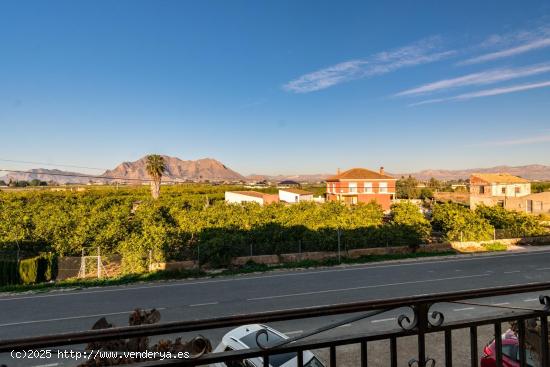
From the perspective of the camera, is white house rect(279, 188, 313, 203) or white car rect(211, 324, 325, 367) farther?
white house rect(279, 188, 313, 203)

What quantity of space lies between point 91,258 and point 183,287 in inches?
250

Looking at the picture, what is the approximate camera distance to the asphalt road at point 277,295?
12110mm

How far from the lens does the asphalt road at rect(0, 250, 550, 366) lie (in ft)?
39.7

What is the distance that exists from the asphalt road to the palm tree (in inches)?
1397

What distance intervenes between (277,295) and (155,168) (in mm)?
40342

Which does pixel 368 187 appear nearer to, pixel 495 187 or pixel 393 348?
pixel 495 187

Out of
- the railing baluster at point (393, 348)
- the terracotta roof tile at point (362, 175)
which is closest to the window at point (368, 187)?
the terracotta roof tile at point (362, 175)

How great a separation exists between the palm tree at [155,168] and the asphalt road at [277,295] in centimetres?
3549

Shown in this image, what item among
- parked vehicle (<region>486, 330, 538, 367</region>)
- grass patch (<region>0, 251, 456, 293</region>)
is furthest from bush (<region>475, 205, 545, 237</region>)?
parked vehicle (<region>486, 330, 538, 367</region>)

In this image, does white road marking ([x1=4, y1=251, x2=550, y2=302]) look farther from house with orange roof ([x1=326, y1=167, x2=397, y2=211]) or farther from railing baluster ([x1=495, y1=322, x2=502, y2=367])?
house with orange roof ([x1=326, y1=167, x2=397, y2=211])

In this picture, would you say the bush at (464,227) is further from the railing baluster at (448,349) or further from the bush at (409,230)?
the railing baluster at (448,349)

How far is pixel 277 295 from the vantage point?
15.2 meters

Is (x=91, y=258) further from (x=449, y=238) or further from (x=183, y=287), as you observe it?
(x=449, y=238)

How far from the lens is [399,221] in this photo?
84.9 feet
